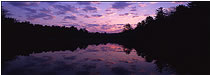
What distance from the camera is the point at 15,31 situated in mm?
61812

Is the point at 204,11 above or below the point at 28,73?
above

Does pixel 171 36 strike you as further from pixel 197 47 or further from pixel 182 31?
pixel 197 47

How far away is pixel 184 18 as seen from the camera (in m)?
36.7

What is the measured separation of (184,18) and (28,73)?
3495 centimetres

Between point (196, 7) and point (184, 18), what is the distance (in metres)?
4.13

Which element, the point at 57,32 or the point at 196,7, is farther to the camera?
the point at 57,32

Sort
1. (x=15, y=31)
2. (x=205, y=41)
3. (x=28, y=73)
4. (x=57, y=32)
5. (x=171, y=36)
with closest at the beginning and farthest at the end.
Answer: (x=28, y=73)
(x=205, y=41)
(x=171, y=36)
(x=15, y=31)
(x=57, y=32)

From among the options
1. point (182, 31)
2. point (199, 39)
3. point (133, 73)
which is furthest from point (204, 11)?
point (133, 73)

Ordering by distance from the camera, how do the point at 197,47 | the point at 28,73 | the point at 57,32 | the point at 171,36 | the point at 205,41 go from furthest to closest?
1. the point at 57,32
2. the point at 171,36
3. the point at 197,47
4. the point at 205,41
5. the point at 28,73

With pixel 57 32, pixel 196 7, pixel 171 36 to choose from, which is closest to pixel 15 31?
pixel 171 36

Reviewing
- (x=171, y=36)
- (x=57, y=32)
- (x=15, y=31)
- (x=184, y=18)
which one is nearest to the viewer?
(x=184, y=18)

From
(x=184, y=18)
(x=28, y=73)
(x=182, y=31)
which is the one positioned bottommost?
(x=28, y=73)

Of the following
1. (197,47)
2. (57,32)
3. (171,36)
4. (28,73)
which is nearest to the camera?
(28,73)

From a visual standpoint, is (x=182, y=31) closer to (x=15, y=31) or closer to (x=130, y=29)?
(x=15, y=31)
